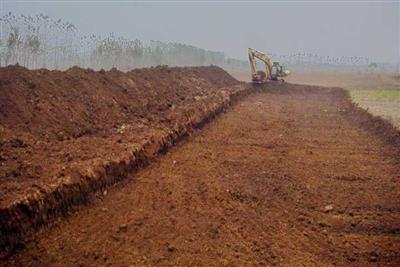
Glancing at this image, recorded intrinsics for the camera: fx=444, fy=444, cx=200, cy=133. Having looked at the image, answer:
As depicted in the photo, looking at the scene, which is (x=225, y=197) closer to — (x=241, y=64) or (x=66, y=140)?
(x=66, y=140)

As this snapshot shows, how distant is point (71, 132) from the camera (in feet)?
34.0

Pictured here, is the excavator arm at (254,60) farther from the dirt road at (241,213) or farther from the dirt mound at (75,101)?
the dirt road at (241,213)

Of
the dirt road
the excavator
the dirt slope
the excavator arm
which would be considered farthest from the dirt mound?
the excavator

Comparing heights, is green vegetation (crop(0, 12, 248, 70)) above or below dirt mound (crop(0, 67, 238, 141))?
above

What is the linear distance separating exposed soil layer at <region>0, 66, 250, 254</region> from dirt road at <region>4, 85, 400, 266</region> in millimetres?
363

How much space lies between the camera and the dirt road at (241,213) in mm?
6211

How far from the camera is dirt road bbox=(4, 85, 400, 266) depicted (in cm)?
621

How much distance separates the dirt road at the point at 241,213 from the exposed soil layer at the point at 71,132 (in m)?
0.36

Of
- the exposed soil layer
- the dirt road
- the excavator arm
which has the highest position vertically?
the excavator arm

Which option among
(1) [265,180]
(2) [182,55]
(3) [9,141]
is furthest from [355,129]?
(2) [182,55]

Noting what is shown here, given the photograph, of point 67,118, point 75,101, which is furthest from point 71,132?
point 75,101

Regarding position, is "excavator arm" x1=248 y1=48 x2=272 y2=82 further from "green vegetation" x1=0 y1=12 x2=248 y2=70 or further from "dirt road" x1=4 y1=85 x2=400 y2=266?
"dirt road" x1=4 y1=85 x2=400 y2=266

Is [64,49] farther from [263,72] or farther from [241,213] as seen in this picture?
[241,213]

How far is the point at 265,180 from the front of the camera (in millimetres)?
9625
